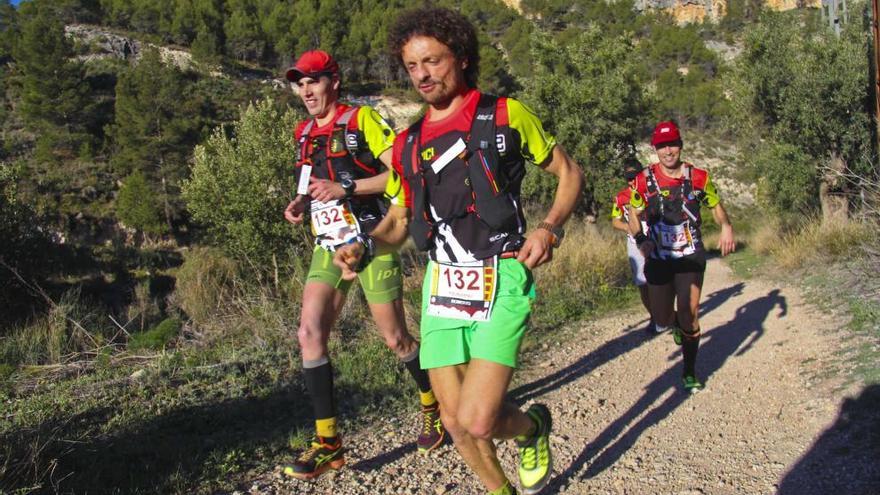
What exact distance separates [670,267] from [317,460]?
2.97m

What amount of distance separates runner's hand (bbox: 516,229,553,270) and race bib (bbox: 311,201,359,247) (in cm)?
146

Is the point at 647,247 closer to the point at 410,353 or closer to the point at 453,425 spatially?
the point at 410,353

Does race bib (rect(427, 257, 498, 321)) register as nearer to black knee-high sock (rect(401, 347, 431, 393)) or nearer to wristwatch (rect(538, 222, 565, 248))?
wristwatch (rect(538, 222, 565, 248))

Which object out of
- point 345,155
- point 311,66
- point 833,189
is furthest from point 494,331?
point 833,189

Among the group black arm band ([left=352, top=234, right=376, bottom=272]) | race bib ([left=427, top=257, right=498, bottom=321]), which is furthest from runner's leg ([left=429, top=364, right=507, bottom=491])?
black arm band ([left=352, top=234, right=376, bottom=272])

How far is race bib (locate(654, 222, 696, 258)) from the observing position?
4.99 m

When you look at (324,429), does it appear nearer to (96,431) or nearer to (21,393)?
(96,431)

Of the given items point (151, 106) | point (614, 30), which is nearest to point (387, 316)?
point (151, 106)

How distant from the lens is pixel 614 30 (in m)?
76.5

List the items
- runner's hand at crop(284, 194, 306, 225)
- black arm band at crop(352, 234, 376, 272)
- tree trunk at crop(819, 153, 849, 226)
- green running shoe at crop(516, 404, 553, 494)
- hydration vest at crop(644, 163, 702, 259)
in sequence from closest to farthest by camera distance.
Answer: black arm band at crop(352, 234, 376, 272) < green running shoe at crop(516, 404, 553, 494) < runner's hand at crop(284, 194, 306, 225) < hydration vest at crop(644, 163, 702, 259) < tree trunk at crop(819, 153, 849, 226)

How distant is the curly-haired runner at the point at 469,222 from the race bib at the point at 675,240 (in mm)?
2592

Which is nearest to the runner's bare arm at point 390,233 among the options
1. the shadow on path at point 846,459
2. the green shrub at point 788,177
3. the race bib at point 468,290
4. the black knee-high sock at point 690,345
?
the race bib at point 468,290

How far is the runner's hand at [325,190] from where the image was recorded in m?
3.57

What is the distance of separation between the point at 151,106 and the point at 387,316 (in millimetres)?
49723
